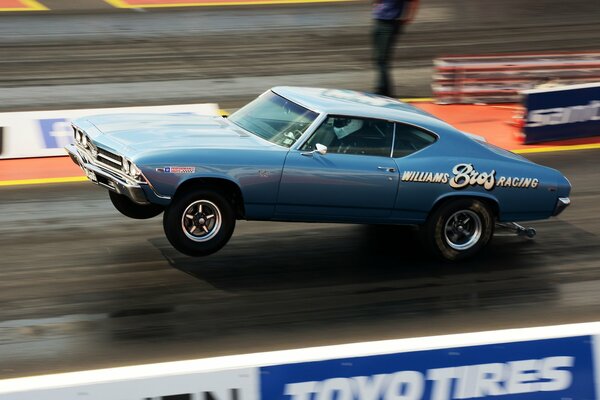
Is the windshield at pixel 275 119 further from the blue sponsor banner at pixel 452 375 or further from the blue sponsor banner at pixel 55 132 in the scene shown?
the blue sponsor banner at pixel 452 375

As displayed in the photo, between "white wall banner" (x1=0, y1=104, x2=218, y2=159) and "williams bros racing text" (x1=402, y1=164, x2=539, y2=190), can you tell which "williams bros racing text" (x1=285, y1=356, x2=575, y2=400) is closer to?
"williams bros racing text" (x1=402, y1=164, x2=539, y2=190)

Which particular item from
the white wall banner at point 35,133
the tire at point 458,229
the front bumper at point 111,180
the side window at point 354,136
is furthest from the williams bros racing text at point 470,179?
the white wall banner at point 35,133

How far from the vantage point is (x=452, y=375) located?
13.3 feet

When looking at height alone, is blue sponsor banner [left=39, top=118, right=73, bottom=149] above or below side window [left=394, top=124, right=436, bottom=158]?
above

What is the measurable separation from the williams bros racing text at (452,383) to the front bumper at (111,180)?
3874mm

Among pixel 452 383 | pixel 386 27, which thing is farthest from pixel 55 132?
pixel 452 383

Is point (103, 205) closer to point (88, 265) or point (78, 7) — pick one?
point (88, 265)

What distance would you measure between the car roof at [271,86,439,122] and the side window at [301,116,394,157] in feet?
0.23

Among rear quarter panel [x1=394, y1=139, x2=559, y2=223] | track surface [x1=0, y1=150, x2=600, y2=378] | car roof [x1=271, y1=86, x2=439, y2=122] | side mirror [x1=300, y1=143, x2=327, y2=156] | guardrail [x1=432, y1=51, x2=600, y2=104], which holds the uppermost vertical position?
guardrail [x1=432, y1=51, x2=600, y2=104]

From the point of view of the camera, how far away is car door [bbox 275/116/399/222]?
7918 mm

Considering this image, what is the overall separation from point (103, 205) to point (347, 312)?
3685mm

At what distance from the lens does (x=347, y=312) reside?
24.3 feet

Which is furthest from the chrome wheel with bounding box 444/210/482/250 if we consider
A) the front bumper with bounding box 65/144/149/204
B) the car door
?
the front bumper with bounding box 65/144/149/204

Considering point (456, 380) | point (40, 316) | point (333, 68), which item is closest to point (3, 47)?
point (333, 68)
